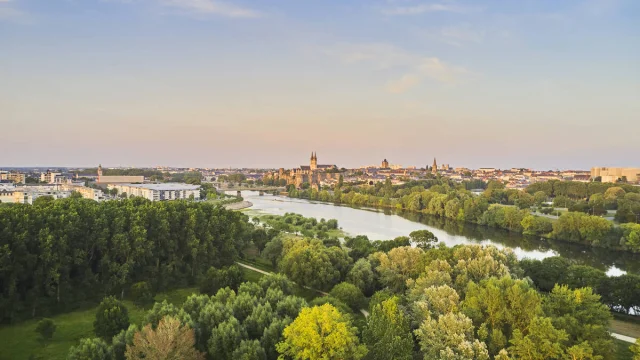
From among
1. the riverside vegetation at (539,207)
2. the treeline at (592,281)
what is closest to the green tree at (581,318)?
the treeline at (592,281)

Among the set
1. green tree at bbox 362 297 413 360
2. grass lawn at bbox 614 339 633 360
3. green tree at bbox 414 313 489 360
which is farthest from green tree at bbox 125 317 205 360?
grass lawn at bbox 614 339 633 360

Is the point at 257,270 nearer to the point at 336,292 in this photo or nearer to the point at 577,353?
the point at 336,292

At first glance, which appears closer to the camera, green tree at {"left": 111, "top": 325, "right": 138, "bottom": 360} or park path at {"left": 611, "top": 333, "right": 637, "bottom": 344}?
green tree at {"left": 111, "top": 325, "right": 138, "bottom": 360}

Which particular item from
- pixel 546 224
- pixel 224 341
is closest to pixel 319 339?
pixel 224 341

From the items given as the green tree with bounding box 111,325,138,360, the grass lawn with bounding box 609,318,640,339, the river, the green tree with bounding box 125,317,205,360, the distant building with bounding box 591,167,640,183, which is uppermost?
the distant building with bounding box 591,167,640,183

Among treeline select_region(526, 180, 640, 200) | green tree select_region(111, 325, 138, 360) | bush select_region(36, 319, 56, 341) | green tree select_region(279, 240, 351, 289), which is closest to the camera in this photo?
green tree select_region(111, 325, 138, 360)

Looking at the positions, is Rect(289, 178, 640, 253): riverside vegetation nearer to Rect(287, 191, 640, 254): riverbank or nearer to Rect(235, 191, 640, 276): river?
Rect(287, 191, 640, 254): riverbank

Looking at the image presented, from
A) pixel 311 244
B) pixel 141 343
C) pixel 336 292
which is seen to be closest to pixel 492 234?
pixel 311 244
